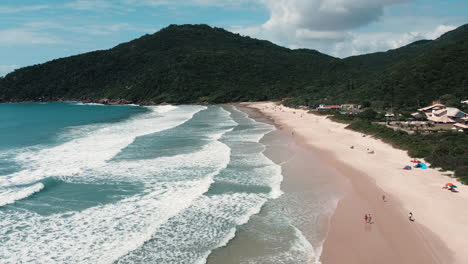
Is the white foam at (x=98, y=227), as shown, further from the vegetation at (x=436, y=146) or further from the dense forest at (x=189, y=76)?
the dense forest at (x=189, y=76)

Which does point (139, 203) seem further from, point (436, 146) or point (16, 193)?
point (436, 146)

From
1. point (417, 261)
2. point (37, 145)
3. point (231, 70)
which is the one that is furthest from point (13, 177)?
point (231, 70)

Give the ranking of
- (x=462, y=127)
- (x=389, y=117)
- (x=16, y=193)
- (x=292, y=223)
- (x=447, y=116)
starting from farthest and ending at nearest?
(x=389, y=117)
(x=447, y=116)
(x=462, y=127)
(x=16, y=193)
(x=292, y=223)

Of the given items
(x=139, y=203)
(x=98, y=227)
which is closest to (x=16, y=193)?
(x=139, y=203)

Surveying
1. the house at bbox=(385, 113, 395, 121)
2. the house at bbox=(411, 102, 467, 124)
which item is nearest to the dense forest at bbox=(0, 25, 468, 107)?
the house at bbox=(385, 113, 395, 121)

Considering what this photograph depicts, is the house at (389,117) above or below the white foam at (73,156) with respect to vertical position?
above

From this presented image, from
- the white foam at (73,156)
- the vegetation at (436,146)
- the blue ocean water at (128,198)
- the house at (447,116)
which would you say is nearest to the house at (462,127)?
the vegetation at (436,146)
